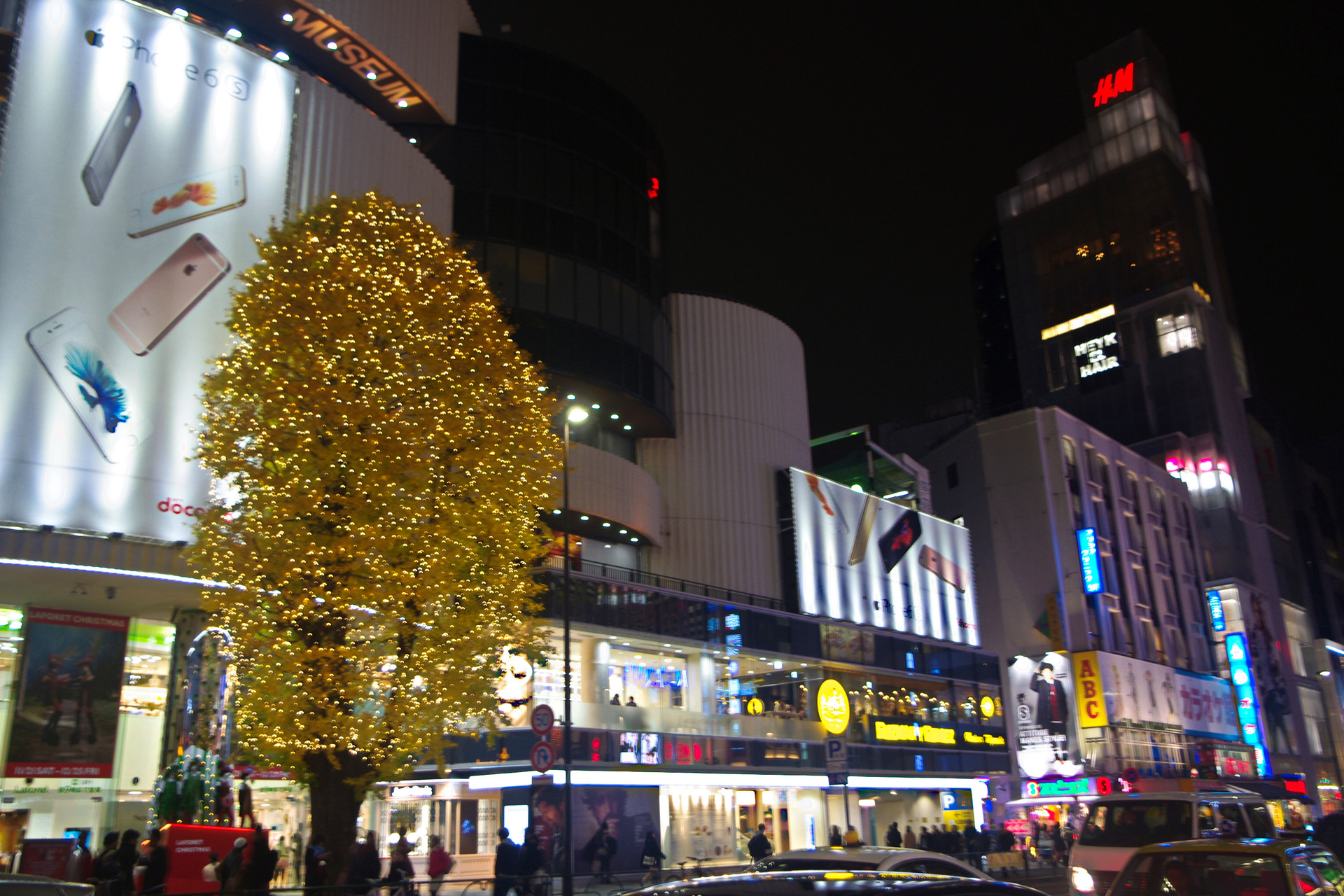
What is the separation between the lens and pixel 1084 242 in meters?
95.6

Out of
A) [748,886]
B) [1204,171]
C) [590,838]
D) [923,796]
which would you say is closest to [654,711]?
[590,838]

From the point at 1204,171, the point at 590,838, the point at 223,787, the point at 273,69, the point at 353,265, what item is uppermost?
the point at 1204,171

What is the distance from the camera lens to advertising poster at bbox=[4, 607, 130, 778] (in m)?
21.4

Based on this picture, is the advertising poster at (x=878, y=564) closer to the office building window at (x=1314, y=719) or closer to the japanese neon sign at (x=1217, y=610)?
the japanese neon sign at (x=1217, y=610)

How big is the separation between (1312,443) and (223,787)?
12498 cm

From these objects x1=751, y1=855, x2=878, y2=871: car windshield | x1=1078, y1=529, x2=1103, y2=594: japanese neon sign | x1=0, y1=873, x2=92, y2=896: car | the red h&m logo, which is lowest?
x1=751, y1=855, x2=878, y2=871: car windshield

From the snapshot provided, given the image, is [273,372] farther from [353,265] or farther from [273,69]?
[273,69]

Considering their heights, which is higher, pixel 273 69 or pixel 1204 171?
pixel 1204 171

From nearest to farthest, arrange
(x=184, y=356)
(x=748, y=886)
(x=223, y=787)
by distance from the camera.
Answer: (x=748, y=886)
(x=223, y=787)
(x=184, y=356)

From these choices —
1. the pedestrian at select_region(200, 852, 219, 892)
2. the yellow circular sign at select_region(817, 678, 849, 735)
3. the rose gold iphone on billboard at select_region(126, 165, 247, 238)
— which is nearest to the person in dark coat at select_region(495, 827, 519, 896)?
the pedestrian at select_region(200, 852, 219, 892)

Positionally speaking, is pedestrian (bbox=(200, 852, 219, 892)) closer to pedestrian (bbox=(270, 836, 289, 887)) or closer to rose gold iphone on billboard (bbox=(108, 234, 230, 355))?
pedestrian (bbox=(270, 836, 289, 887))

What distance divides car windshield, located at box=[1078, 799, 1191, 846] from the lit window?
7947 centimetres

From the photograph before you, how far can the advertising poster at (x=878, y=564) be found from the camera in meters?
45.2

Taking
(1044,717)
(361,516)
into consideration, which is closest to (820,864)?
(361,516)
